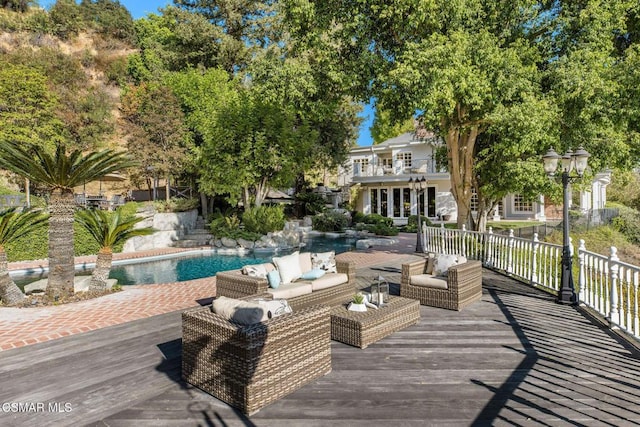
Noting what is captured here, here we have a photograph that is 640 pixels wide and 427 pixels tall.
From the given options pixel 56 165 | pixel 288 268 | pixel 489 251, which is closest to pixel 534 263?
pixel 489 251

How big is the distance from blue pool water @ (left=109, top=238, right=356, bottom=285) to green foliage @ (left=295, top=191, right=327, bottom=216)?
27.9 ft

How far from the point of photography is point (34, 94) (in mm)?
19516

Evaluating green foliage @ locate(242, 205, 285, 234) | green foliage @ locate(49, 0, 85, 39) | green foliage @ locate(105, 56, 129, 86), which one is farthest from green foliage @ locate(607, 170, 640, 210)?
green foliage @ locate(49, 0, 85, 39)

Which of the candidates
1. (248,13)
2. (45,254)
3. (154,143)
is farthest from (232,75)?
(45,254)

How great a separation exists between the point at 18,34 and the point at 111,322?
133ft

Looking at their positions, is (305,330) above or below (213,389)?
above

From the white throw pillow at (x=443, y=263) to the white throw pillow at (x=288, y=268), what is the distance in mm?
2468

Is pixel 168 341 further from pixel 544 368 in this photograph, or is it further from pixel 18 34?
pixel 18 34

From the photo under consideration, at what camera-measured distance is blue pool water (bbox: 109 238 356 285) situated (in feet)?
36.4

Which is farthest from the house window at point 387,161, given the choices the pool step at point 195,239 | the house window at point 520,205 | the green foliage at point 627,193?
the green foliage at point 627,193

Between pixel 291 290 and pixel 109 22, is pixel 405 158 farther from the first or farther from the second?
pixel 109 22

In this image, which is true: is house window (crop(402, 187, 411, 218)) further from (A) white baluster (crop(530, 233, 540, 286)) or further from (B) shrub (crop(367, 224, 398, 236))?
(A) white baluster (crop(530, 233, 540, 286))

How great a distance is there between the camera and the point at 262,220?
17938 mm

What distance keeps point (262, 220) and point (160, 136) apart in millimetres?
7980
